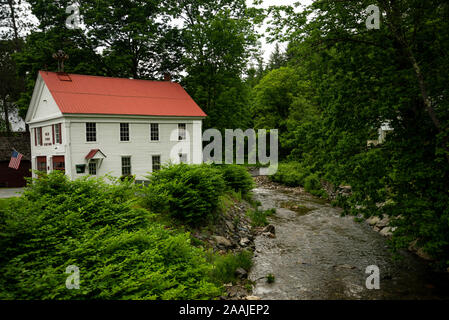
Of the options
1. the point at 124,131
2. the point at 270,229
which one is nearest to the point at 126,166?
the point at 124,131

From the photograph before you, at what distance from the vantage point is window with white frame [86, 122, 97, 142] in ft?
70.0

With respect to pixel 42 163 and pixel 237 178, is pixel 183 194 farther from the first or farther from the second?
pixel 42 163

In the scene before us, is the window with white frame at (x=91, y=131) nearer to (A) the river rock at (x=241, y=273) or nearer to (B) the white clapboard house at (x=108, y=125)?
(B) the white clapboard house at (x=108, y=125)

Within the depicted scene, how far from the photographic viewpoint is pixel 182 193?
35.7 ft

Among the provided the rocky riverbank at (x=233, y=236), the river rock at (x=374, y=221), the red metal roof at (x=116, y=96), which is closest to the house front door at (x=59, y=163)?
the red metal roof at (x=116, y=96)

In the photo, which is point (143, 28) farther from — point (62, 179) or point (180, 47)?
point (62, 179)

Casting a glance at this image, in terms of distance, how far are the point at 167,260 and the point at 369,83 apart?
275 inches

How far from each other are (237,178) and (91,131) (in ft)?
38.2

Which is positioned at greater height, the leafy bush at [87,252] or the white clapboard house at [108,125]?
the white clapboard house at [108,125]

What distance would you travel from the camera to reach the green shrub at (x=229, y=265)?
830 centimetres

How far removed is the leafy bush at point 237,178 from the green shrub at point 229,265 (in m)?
8.59

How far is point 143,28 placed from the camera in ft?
95.1

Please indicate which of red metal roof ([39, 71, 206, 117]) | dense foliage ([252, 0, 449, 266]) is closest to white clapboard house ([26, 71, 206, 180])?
red metal roof ([39, 71, 206, 117])
